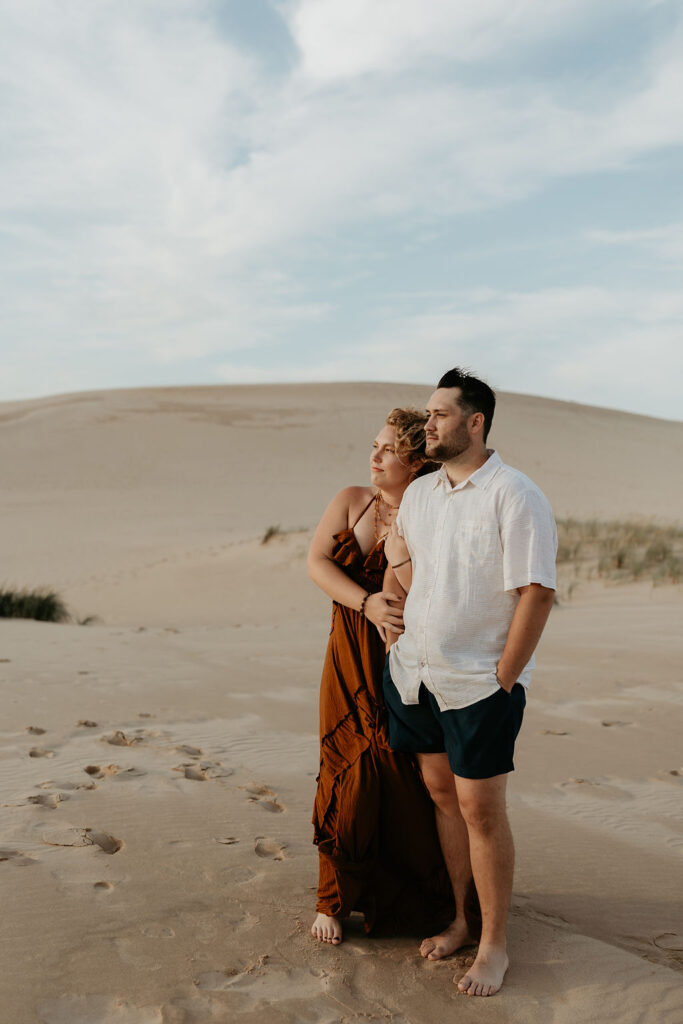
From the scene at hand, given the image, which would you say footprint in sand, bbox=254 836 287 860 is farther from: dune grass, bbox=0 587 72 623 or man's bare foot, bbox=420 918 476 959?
dune grass, bbox=0 587 72 623

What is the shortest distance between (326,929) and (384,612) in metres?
1.14

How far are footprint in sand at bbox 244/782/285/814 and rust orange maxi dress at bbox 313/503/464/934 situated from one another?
4.32 feet

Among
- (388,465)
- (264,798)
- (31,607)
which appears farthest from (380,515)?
(31,607)

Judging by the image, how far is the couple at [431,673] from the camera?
292cm

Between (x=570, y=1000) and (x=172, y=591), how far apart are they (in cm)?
1450

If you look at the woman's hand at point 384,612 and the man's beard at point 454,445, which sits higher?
the man's beard at point 454,445

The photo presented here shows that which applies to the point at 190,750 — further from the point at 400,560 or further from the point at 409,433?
the point at 409,433

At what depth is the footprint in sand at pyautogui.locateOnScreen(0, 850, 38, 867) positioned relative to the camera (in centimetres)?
378

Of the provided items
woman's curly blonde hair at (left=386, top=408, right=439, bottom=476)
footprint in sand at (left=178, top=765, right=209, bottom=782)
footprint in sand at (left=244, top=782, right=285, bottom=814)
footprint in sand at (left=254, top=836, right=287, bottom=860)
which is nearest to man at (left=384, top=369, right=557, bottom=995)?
woman's curly blonde hair at (left=386, top=408, right=439, bottom=476)

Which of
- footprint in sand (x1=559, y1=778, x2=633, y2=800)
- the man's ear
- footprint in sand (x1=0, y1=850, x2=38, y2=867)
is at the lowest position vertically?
footprint in sand (x1=559, y1=778, x2=633, y2=800)

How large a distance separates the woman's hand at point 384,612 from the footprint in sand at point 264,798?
5.85 ft

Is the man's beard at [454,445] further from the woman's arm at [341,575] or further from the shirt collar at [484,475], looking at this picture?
the woman's arm at [341,575]

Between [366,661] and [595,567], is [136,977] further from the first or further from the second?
[595,567]

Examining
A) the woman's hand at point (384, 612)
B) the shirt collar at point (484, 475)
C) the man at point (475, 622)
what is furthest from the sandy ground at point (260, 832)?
the shirt collar at point (484, 475)
